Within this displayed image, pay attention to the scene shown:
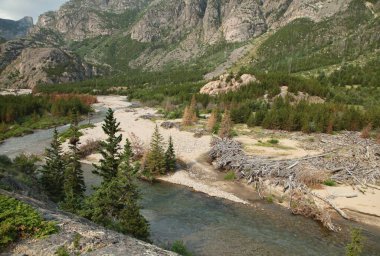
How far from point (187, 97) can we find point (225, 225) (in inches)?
3698

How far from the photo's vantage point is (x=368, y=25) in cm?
19850

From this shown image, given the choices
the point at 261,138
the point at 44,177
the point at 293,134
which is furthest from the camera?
the point at 293,134

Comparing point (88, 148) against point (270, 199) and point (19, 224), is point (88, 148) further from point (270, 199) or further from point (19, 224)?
point (19, 224)

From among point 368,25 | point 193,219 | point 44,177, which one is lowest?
point 193,219

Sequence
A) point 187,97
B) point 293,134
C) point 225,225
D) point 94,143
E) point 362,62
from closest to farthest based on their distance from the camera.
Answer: point 225,225 < point 94,143 < point 293,134 < point 187,97 < point 362,62

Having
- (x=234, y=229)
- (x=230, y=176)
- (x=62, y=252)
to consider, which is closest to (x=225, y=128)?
(x=230, y=176)

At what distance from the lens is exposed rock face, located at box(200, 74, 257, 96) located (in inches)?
4707

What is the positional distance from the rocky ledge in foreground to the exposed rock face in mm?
104342

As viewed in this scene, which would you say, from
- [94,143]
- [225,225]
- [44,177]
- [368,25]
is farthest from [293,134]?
[368,25]

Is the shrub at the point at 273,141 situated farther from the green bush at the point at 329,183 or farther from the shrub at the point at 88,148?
the shrub at the point at 88,148

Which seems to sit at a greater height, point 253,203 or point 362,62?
point 362,62

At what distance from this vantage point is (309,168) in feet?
142

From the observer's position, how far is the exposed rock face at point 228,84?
120m

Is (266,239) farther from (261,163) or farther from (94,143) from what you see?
(94,143)
